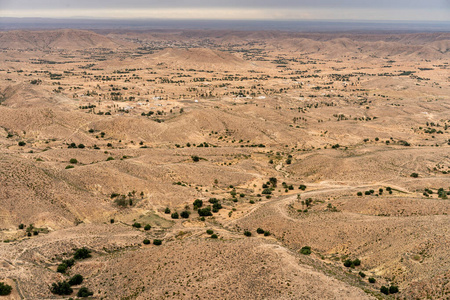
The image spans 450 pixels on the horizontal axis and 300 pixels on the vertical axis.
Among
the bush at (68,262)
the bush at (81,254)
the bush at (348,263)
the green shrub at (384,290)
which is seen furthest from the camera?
the bush at (81,254)

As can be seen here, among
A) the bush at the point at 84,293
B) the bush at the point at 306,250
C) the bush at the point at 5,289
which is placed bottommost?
the bush at the point at 306,250

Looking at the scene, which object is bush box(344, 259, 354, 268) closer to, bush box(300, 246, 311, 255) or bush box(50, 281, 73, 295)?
bush box(300, 246, 311, 255)

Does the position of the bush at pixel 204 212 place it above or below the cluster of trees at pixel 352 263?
below

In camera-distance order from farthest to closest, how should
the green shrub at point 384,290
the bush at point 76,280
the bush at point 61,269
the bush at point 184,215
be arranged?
1. the bush at point 184,215
2. the bush at point 61,269
3. the bush at point 76,280
4. the green shrub at point 384,290

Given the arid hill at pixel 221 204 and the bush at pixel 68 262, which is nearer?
the arid hill at pixel 221 204

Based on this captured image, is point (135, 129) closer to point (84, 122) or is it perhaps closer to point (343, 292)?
point (84, 122)

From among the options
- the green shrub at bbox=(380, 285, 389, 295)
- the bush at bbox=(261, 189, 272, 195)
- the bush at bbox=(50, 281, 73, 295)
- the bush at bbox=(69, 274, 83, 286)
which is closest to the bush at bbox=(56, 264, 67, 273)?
the bush at bbox=(69, 274, 83, 286)

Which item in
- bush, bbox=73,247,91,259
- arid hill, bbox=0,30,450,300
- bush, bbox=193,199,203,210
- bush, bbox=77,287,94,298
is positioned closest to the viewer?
bush, bbox=77,287,94,298

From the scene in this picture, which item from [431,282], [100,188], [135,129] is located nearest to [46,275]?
[100,188]

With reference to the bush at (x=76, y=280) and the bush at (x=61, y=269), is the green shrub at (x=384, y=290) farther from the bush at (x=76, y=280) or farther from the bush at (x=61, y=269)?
the bush at (x=61, y=269)

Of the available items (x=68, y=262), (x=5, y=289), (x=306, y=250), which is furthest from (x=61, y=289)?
(x=306, y=250)

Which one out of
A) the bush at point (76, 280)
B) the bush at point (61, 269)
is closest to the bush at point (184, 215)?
the bush at point (61, 269)

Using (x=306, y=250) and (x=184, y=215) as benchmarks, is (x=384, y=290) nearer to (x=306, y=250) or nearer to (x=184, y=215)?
(x=306, y=250)
